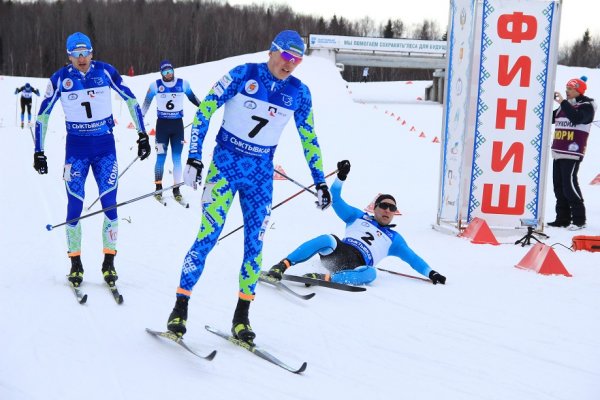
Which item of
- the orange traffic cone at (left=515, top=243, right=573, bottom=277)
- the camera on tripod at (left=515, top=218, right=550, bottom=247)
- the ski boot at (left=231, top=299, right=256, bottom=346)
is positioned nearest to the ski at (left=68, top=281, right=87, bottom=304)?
the ski boot at (left=231, top=299, right=256, bottom=346)

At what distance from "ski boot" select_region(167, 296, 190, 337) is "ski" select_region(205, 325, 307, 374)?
318mm

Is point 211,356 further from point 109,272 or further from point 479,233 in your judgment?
point 479,233

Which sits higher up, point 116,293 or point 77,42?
point 77,42

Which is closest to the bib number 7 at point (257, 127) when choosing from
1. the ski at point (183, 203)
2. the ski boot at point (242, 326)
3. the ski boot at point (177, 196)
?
the ski boot at point (242, 326)

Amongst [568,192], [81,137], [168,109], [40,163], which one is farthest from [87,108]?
[568,192]

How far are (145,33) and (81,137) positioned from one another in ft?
234

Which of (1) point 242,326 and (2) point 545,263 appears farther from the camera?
(2) point 545,263

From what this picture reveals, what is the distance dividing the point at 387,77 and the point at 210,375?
7471cm

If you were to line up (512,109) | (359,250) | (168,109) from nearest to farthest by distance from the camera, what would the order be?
(359,250)
(512,109)
(168,109)

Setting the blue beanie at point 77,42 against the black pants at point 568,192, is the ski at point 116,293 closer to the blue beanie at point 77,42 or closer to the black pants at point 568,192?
Result: the blue beanie at point 77,42

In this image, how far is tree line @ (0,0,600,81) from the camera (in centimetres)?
6894

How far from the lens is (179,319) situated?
13.3ft

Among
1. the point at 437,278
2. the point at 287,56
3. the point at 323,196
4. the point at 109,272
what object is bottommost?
the point at 437,278

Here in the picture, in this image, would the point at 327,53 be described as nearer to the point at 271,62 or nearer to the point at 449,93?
the point at 449,93
